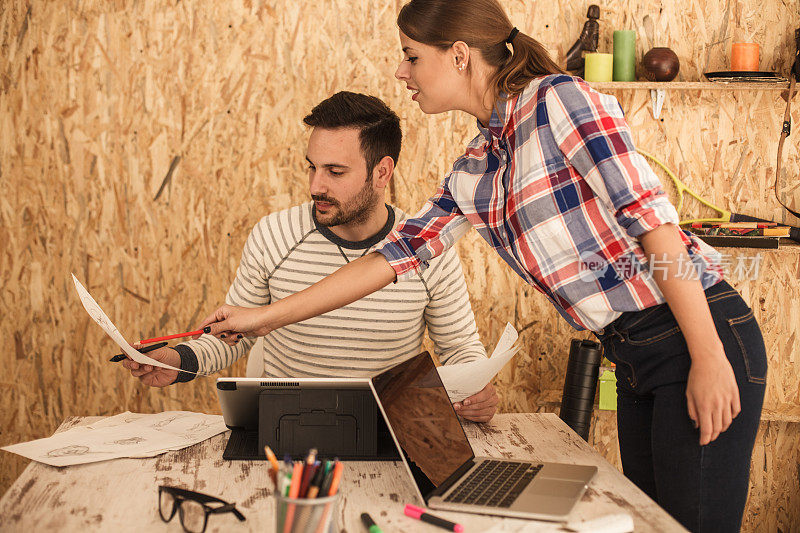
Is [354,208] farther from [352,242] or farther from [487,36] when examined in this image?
[487,36]

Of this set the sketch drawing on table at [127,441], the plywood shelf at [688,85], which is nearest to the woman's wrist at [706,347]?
the sketch drawing on table at [127,441]

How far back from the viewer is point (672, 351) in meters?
1.22

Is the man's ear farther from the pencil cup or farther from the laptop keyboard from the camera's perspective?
the pencil cup

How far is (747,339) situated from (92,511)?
1.08m

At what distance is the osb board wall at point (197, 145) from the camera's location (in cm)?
265

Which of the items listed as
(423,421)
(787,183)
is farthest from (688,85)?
(423,421)

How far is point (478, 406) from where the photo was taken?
157 centimetres

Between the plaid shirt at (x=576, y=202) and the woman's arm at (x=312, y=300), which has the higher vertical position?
the plaid shirt at (x=576, y=202)

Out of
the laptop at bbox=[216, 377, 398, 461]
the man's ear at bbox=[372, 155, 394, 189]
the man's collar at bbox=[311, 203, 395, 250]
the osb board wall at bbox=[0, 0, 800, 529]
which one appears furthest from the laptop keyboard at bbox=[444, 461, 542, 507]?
the osb board wall at bbox=[0, 0, 800, 529]

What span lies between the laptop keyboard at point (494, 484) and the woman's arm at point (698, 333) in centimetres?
31

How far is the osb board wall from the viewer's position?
2.65 meters

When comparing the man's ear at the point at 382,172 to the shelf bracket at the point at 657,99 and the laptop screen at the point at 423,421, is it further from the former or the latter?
the shelf bracket at the point at 657,99

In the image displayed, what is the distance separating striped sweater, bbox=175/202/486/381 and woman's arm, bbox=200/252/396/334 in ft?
1.31

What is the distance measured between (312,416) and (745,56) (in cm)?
207
